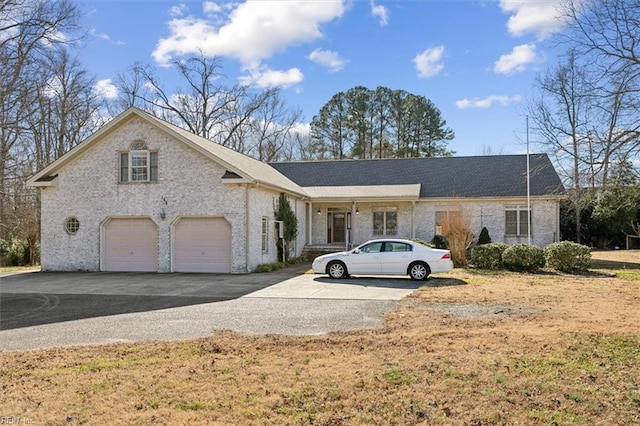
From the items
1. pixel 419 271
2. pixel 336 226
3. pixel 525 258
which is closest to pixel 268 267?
pixel 419 271

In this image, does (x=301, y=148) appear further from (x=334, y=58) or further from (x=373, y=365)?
(x=373, y=365)

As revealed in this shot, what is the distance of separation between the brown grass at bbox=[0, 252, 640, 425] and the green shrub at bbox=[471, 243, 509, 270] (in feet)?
33.2

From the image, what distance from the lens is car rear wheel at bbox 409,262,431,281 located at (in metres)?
15.9

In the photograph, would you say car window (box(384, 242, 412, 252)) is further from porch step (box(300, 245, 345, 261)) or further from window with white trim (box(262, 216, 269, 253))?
porch step (box(300, 245, 345, 261))

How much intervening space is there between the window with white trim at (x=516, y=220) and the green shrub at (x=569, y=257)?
644 cm

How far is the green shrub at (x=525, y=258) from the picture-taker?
1825 centimetres

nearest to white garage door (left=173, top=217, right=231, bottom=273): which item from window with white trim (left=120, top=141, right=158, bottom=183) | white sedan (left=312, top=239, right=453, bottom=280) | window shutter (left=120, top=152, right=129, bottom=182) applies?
window with white trim (left=120, top=141, right=158, bottom=183)

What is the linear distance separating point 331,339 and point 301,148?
42.6m

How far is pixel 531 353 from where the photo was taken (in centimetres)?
642

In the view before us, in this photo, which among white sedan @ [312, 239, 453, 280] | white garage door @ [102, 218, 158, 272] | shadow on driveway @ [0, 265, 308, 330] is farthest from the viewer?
white garage door @ [102, 218, 158, 272]

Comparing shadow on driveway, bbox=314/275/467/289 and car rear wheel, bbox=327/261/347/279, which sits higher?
car rear wheel, bbox=327/261/347/279

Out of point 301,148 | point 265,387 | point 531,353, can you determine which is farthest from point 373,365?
point 301,148

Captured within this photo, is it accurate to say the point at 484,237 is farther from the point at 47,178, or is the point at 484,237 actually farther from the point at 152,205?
the point at 47,178

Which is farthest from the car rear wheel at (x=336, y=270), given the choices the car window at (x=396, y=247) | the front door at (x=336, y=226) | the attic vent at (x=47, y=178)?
the attic vent at (x=47, y=178)
